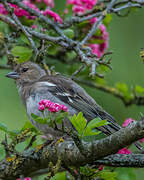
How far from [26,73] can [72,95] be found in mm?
1193

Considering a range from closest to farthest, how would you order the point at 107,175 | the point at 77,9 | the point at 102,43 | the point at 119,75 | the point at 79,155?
the point at 79,155
the point at 107,175
the point at 77,9
the point at 102,43
the point at 119,75

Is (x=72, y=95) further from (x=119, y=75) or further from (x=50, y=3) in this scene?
(x=119, y=75)

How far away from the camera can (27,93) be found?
517cm

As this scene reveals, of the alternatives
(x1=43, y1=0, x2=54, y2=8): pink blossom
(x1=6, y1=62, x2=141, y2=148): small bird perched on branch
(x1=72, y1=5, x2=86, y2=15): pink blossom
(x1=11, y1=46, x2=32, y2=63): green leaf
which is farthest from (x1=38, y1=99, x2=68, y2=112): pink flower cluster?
(x1=43, y1=0, x2=54, y2=8): pink blossom

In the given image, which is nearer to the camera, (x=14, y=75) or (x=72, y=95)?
(x=72, y=95)

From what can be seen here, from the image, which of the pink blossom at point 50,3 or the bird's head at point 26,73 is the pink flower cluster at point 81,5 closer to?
the pink blossom at point 50,3

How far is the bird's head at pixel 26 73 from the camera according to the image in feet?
→ 18.8

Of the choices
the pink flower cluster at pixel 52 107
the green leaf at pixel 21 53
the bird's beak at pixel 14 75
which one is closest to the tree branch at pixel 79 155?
the pink flower cluster at pixel 52 107

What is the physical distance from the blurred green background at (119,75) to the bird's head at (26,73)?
60 centimetres

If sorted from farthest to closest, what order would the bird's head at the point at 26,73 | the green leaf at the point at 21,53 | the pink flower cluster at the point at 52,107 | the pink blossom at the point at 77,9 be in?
the bird's head at the point at 26,73, the pink blossom at the point at 77,9, the green leaf at the point at 21,53, the pink flower cluster at the point at 52,107

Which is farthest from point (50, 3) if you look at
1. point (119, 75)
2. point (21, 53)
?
point (119, 75)

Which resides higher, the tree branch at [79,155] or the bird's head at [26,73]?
the bird's head at [26,73]

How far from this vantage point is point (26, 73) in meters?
5.85

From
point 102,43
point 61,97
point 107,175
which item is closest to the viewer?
point 107,175
